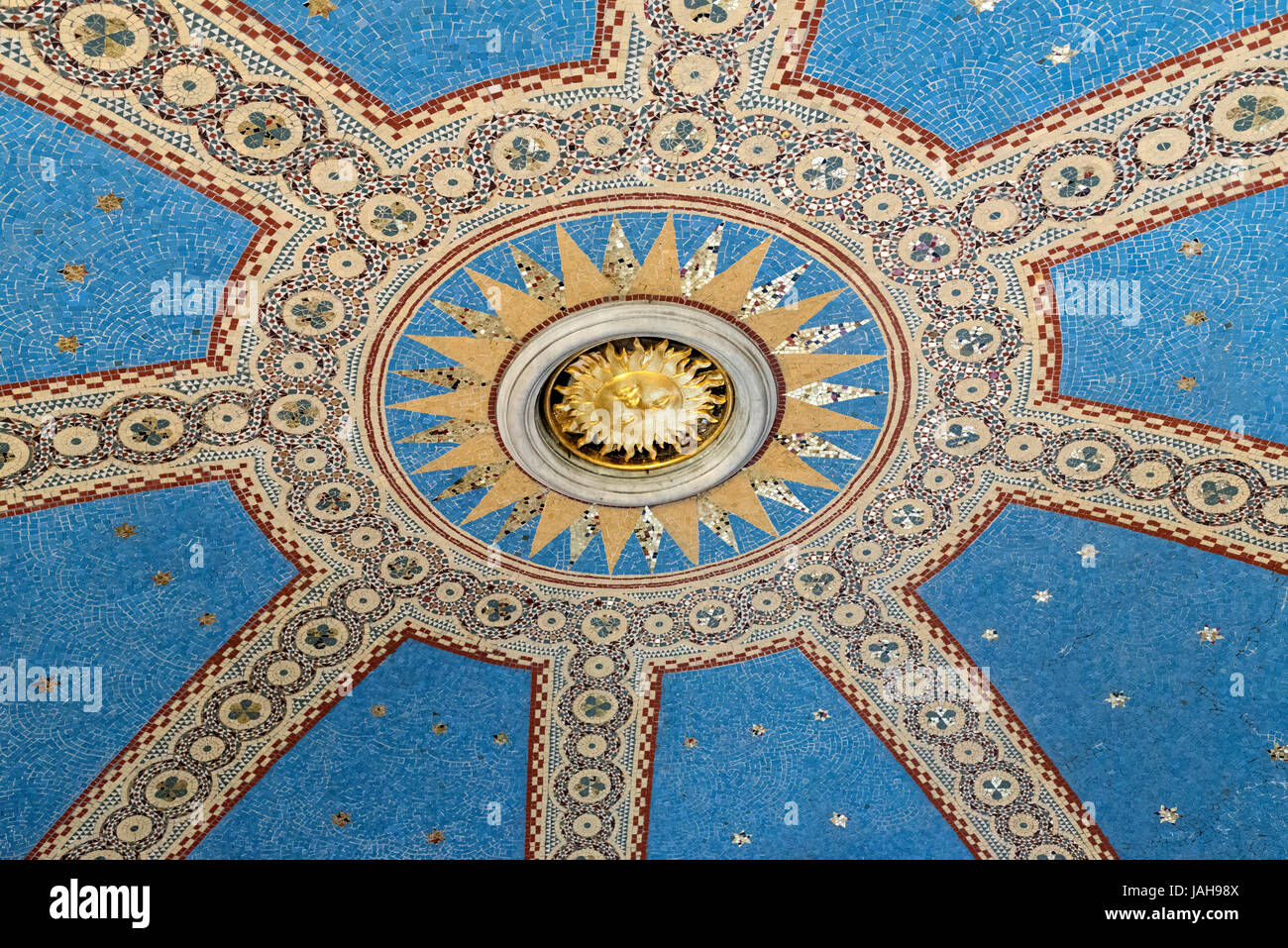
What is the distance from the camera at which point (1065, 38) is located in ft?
20.7

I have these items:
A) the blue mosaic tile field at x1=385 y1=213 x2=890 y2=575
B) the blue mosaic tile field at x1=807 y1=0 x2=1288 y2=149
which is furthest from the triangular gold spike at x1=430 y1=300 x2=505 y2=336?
the blue mosaic tile field at x1=807 y1=0 x2=1288 y2=149

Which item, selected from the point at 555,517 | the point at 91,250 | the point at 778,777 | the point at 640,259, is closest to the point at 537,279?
the point at 640,259

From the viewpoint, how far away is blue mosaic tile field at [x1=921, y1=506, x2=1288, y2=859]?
905 centimetres

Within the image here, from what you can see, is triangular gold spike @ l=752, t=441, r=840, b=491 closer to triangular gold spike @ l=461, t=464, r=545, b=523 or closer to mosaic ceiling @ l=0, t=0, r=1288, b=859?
mosaic ceiling @ l=0, t=0, r=1288, b=859

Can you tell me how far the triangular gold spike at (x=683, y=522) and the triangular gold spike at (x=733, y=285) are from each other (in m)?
1.86

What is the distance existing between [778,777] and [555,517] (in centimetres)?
346

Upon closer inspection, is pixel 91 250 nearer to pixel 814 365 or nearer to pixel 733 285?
pixel 733 285

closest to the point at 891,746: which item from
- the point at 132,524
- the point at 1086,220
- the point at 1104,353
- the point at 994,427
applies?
the point at 994,427

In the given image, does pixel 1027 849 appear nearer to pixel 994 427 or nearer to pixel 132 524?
pixel 994 427

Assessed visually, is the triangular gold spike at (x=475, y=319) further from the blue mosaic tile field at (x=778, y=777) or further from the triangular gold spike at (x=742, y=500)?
the blue mosaic tile field at (x=778, y=777)

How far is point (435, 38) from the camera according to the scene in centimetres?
627

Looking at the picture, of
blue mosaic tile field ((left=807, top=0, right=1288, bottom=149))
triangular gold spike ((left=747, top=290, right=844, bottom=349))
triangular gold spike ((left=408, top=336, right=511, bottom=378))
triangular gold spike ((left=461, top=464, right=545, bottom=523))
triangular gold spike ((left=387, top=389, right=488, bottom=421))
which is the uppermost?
blue mosaic tile field ((left=807, top=0, right=1288, bottom=149))

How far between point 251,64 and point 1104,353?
5612mm

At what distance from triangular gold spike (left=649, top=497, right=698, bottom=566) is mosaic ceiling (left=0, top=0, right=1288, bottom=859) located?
0.11 ft
